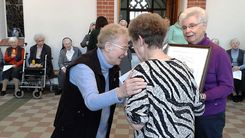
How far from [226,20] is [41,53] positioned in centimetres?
426

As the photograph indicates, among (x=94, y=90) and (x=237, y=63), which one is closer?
(x=94, y=90)

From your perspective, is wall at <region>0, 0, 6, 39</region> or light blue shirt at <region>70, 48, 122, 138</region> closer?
light blue shirt at <region>70, 48, 122, 138</region>

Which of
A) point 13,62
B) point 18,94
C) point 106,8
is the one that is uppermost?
point 106,8

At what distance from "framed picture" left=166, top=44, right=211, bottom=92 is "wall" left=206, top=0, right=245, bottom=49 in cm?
495

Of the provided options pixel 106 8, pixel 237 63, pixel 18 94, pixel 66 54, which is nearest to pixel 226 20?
pixel 237 63

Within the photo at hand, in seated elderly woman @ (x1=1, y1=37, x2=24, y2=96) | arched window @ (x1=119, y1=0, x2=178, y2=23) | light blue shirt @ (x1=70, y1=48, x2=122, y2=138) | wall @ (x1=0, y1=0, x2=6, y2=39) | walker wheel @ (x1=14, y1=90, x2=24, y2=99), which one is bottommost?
walker wheel @ (x1=14, y1=90, x2=24, y2=99)

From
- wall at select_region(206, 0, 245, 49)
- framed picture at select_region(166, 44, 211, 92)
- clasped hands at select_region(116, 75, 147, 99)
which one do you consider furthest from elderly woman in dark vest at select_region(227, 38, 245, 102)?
clasped hands at select_region(116, 75, 147, 99)

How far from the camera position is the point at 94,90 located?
160 cm

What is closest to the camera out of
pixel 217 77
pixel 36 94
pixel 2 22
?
pixel 217 77

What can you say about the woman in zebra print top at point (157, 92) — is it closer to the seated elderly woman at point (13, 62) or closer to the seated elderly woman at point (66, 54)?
Answer: the seated elderly woman at point (66, 54)

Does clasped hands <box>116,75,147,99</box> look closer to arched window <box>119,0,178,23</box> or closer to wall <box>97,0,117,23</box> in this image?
wall <box>97,0,117,23</box>

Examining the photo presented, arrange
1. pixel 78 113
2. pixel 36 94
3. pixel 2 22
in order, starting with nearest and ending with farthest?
pixel 78 113, pixel 36 94, pixel 2 22

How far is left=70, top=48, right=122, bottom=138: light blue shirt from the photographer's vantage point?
1494mm

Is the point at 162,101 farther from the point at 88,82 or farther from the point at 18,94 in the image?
the point at 18,94
